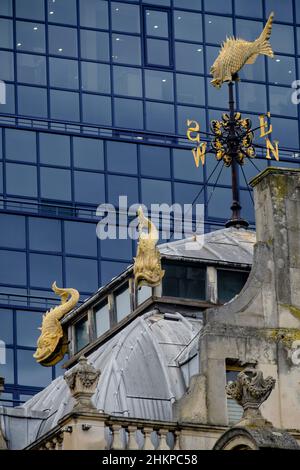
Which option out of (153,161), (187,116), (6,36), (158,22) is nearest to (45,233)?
(153,161)

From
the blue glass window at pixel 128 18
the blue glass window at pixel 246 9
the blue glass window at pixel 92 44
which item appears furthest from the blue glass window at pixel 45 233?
the blue glass window at pixel 246 9

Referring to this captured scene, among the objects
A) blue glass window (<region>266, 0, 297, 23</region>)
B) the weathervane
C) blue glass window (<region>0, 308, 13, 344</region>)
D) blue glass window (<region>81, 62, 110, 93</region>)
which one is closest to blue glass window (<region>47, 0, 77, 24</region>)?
blue glass window (<region>81, 62, 110, 93</region>)

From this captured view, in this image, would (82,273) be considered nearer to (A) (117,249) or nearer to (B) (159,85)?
(A) (117,249)

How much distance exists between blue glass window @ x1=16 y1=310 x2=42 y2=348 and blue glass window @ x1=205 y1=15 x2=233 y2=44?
25266 mm

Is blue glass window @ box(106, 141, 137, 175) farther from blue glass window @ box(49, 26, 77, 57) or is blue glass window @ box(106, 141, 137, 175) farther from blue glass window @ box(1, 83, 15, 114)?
blue glass window @ box(49, 26, 77, 57)

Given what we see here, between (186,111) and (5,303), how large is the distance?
61.5 feet

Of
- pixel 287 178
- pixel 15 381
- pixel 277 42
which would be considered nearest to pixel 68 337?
pixel 287 178

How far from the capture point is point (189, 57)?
162 meters

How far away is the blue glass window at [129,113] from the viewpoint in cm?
15675

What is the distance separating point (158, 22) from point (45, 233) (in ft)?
61.1

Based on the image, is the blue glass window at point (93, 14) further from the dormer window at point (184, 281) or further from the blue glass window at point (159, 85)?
the dormer window at point (184, 281)

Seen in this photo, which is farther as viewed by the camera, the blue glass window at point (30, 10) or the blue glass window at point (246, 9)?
the blue glass window at point (246, 9)

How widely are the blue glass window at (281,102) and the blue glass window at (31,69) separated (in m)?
14.9

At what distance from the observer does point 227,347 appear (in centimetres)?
7150
